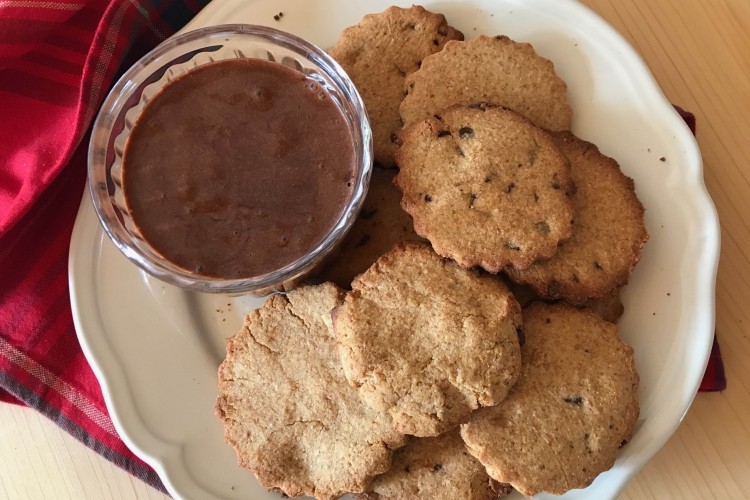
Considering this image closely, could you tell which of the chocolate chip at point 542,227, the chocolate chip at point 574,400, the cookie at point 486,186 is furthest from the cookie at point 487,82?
the chocolate chip at point 574,400

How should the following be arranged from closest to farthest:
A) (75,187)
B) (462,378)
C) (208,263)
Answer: (462,378)
(208,263)
(75,187)

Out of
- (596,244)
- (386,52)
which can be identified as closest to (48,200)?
(386,52)

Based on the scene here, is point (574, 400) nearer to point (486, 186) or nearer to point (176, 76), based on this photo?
point (486, 186)

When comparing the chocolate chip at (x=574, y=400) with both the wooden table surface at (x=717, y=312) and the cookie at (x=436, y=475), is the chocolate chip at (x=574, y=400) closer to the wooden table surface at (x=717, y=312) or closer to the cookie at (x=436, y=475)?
the cookie at (x=436, y=475)

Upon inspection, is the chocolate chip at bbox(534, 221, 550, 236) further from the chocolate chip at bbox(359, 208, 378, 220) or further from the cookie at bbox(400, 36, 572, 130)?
the chocolate chip at bbox(359, 208, 378, 220)

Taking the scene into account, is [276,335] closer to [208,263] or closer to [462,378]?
[208,263]

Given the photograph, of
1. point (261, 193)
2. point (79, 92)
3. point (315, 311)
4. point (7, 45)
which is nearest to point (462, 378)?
point (315, 311)

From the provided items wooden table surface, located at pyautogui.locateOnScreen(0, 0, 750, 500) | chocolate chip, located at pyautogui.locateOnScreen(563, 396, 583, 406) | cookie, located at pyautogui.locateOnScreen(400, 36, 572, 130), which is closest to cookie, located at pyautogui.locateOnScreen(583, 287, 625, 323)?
chocolate chip, located at pyautogui.locateOnScreen(563, 396, 583, 406)
